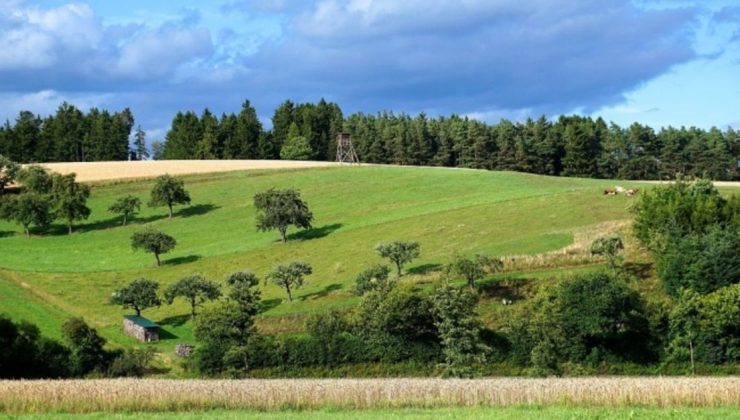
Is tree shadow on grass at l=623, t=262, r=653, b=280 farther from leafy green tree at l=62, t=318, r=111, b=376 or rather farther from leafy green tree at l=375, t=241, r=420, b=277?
leafy green tree at l=62, t=318, r=111, b=376

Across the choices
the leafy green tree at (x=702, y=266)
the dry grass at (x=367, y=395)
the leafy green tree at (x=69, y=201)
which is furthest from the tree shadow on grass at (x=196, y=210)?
the dry grass at (x=367, y=395)

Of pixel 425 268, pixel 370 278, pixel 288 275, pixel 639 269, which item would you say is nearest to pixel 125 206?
pixel 288 275

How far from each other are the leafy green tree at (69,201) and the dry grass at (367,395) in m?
90.6

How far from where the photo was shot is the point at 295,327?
250 ft

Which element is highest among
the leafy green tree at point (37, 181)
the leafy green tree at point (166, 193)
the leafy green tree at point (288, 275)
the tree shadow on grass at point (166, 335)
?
the leafy green tree at point (37, 181)

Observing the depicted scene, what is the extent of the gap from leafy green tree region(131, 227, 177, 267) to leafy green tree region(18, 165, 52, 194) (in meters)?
39.4

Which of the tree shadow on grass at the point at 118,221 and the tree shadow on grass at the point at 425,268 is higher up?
the tree shadow on grass at the point at 118,221

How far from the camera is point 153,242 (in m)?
101

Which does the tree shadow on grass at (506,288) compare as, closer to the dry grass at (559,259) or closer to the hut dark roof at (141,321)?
the dry grass at (559,259)

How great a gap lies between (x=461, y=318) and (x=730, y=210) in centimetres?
3834

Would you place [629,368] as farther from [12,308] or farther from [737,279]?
[12,308]

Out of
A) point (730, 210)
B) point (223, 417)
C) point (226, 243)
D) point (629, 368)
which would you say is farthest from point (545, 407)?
point (226, 243)

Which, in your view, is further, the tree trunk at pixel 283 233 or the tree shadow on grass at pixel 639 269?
the tree trunk at pixel 283 233

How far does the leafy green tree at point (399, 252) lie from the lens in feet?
281
